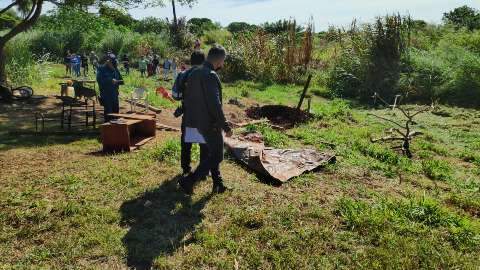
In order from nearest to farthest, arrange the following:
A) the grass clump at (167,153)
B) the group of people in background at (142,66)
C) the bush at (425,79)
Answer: the grass clump at (167,153)
the bush at (425,79)
the group of people in background at (142,66)

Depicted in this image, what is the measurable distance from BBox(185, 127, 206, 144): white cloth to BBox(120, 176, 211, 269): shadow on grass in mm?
690

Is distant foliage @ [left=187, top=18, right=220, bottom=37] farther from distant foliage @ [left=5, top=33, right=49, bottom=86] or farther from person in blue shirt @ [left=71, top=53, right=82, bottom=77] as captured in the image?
distant foliage @ [left=5, top=33, right=49, bottom=86]

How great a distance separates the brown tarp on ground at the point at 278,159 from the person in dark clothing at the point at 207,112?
3.89 ft

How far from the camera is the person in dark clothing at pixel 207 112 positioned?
4906mm

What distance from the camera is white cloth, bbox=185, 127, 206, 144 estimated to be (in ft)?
17.3

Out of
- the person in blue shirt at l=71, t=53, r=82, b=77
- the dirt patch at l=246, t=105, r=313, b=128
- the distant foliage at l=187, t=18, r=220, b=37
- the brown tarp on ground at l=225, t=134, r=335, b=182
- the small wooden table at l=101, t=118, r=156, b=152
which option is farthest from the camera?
the distant foliage at l=187, t=18, r=220, b=37

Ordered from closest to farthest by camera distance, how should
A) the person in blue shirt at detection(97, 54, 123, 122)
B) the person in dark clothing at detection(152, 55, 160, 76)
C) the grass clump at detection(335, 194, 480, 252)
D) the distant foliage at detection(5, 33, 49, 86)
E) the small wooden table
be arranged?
1. the grass clump at detection(335, 194, 480, 252)
2. the small wooden table
3. the person in blue shirt at detection(97, 54, 123, 122)
4. the distant foliage at detection(5, 33, 49, 86)
5. the person in dark clothing at detection(152, 55, 160, 76)

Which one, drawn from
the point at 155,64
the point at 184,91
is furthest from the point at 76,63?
the point at 184,91

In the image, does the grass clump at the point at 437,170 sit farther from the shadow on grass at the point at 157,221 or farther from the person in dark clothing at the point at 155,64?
the person in dark clothing at the point at 155,64

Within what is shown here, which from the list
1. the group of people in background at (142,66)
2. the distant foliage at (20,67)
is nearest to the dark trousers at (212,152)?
the distant foliage at (20,67)

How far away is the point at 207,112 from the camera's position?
5016 millimetres

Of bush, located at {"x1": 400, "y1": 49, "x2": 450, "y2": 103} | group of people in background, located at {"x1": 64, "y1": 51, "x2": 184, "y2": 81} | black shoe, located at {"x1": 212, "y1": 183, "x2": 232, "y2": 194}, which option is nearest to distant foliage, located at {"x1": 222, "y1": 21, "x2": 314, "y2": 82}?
group of people in background, located at {"x1": 64, "y1": 51, "x2": 184, "y2": 81}

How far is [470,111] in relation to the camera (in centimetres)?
1338

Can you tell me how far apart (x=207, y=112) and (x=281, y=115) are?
6068mm
